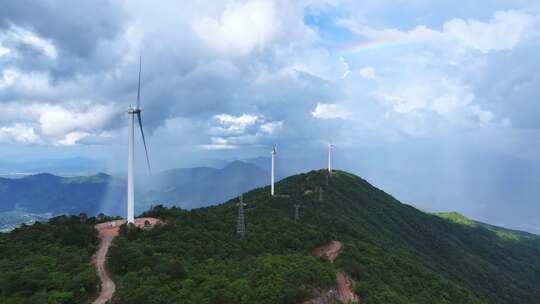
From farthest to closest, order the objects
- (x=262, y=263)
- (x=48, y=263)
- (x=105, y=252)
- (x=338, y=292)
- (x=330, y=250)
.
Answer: (x=330, y=250) → (x=105, y=252) → (x=262, y=263) → (x=338, y=292) → (x=48, y=263)

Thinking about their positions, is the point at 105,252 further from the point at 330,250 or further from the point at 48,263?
the point at 330,250

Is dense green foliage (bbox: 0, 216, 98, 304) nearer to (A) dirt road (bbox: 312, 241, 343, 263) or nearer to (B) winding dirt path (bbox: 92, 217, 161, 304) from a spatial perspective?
(B) winding dirt path (bbox: 92, 217, 161, 304)

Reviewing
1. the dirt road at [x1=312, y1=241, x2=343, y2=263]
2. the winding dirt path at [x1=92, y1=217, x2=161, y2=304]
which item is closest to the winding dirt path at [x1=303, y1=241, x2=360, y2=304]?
the dirt road at [x1=312, y1=241, x2=343, y2=263]

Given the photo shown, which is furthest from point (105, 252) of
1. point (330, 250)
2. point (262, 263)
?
point (330, 250)

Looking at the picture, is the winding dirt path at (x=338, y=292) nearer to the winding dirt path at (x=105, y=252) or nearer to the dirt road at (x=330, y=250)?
the dirt road at (x=330, y=250)

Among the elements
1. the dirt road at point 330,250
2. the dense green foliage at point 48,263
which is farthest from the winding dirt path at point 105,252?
the dirt road at point 330,250
